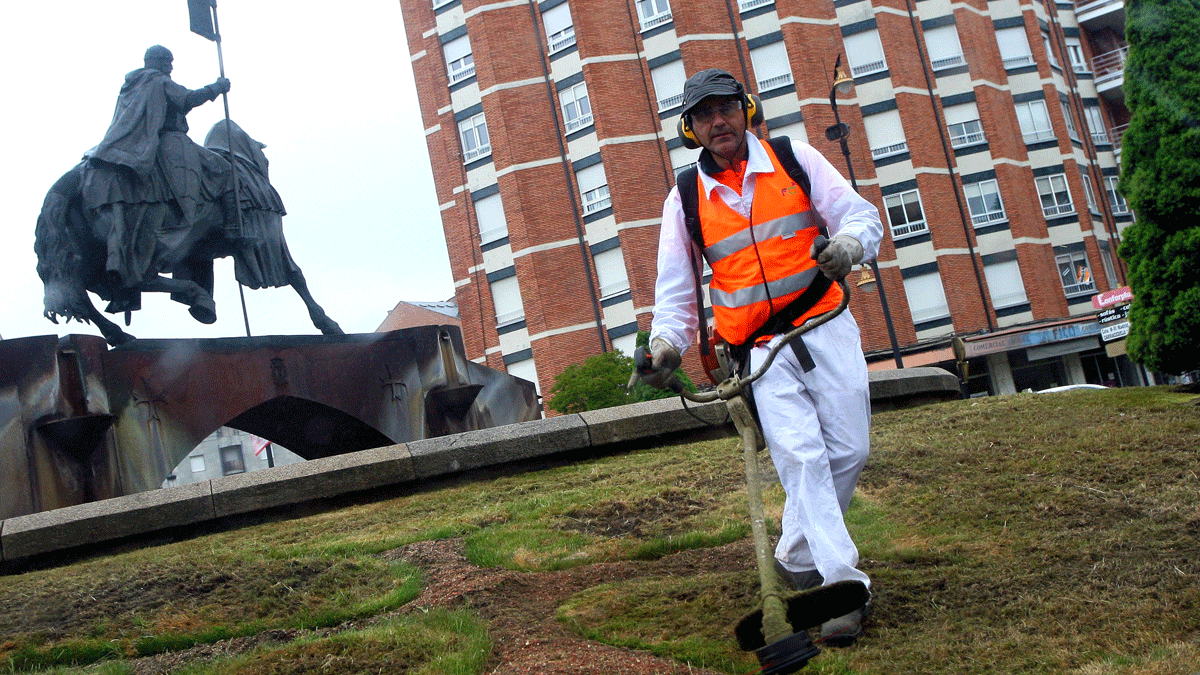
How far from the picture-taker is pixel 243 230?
1123 centimetres

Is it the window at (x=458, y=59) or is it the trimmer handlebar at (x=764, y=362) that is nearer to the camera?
the trimmer handlebar at (x=764, y=362)

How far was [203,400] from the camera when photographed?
9.90 m

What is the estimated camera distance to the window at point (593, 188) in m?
40.2

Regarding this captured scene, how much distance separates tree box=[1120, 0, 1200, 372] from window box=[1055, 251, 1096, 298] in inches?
1208

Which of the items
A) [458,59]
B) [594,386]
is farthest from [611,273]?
[458,59]

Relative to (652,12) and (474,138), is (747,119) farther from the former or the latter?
(474,138)

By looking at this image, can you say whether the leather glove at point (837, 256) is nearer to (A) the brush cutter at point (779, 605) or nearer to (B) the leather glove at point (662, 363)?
(A) the brush cutter at point (779, 605)

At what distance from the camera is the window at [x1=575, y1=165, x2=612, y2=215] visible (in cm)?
4025

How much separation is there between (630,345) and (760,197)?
1400 inches

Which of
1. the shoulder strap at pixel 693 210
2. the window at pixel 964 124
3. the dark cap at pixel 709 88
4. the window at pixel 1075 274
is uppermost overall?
the window at pixel 964 124

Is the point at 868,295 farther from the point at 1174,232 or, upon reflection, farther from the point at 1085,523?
the point at 1085,523

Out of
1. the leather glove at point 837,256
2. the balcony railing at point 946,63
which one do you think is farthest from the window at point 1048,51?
the leather glove at point 837,256

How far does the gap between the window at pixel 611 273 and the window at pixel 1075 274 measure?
15.7 metres

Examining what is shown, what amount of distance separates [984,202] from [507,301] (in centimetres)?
1743
